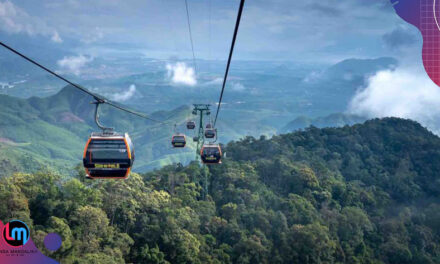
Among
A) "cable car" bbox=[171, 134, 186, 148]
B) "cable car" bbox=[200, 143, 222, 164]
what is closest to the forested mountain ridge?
"cable car" bbox=[171, 134, 186, 148]

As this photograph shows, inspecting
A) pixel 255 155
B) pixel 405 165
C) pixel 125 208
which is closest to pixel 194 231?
pixel 125 208

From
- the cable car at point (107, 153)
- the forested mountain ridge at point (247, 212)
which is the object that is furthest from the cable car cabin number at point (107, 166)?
the forested mountain ridge at point (247, 212)

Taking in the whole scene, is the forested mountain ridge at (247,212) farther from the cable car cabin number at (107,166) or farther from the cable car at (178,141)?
the cable car cabin number at (107,166)

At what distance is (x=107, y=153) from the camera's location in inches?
604

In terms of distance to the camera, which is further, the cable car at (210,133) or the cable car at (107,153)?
the cable car at (210,133)

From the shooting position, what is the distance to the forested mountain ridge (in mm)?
37531

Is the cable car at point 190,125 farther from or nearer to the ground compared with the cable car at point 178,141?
farther from the ground

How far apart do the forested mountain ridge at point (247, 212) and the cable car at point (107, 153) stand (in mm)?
19150

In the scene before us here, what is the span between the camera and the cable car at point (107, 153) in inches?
601

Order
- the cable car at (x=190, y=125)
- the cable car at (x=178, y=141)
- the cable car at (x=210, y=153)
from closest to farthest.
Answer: the cable car at (x=210, y=153)
the cable car at (x=178, y=141)
the cable car at (x=190, y=125)

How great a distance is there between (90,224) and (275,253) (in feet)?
66.1

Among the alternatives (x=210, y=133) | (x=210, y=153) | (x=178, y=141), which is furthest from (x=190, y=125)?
(x=210, y=153)

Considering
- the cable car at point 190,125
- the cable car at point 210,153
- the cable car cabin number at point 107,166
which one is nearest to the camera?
the cable car cabin number at point 107,166

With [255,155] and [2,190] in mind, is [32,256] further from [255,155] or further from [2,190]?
[255,155]
